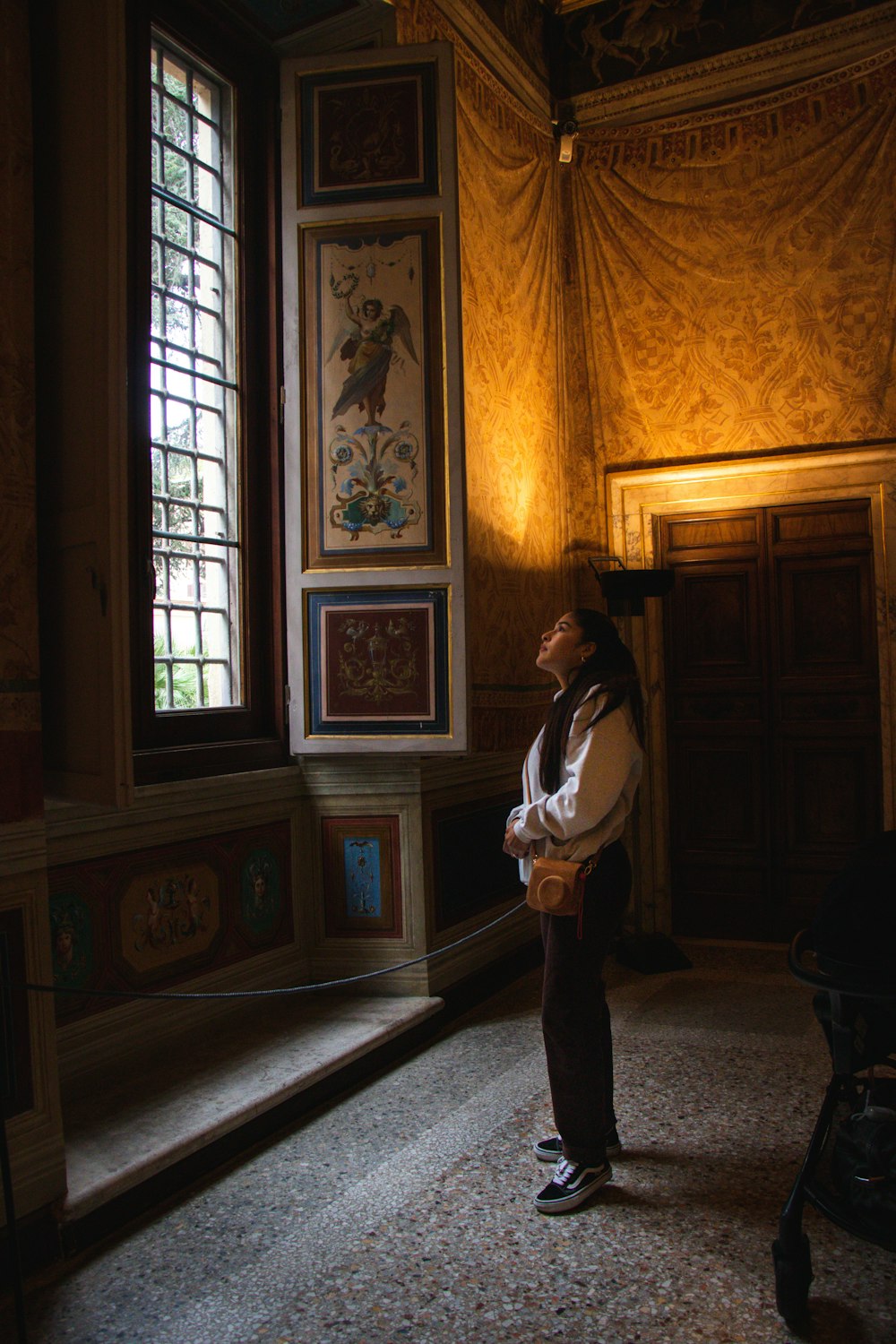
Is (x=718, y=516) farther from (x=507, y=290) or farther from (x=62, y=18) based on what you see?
(x=62, y=18)

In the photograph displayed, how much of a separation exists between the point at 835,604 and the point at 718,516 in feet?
2.37

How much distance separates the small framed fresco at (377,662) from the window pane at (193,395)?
34 cm

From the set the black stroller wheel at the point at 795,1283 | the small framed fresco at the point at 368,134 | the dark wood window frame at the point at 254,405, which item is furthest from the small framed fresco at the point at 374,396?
the black stroller wheel at the point at 795,1283

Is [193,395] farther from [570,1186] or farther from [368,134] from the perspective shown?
[570,1186]

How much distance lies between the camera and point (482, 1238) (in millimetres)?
2400

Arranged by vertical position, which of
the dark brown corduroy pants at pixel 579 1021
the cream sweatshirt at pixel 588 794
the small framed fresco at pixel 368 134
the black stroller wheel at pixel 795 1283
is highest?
the small framed fresco at pixel 368 134

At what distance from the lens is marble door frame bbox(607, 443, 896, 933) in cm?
491

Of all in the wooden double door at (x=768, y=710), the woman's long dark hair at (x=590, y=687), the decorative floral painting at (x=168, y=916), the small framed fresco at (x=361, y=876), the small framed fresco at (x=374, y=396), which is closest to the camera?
the woman's long dark hair at (x=590, y=687)

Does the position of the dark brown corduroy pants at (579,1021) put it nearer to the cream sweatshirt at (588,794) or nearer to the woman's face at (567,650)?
the cream sweatshirt at (588,794)

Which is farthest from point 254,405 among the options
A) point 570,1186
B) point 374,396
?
point 570,1186

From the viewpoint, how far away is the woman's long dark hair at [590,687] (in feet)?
8.61

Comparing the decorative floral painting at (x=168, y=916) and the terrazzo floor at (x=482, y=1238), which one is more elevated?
the decorative floral painting at (x=168, y=916)

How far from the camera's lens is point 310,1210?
2553 mm

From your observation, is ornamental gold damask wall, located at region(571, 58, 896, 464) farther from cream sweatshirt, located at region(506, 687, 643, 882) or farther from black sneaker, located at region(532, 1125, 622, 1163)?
black sneaker, located at region(532, 1125, 622, 1163)
